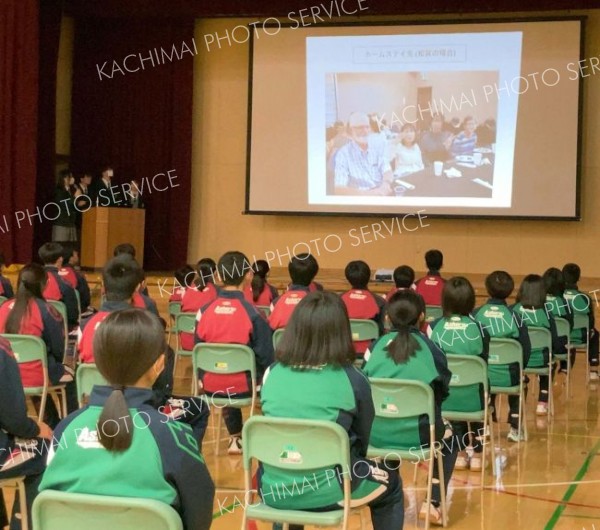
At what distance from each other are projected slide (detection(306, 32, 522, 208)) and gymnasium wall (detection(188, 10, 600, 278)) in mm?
685

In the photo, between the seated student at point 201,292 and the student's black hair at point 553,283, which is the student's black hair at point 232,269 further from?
the student's black hair at point 553,283

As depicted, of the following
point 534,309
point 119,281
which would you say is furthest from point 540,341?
point 119,281

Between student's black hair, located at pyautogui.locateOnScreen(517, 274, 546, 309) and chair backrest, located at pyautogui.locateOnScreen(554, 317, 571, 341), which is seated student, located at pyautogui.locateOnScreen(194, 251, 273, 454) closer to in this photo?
student's black hair, located at pyautogui.locateOnScreen(517, 274, 546, 309)

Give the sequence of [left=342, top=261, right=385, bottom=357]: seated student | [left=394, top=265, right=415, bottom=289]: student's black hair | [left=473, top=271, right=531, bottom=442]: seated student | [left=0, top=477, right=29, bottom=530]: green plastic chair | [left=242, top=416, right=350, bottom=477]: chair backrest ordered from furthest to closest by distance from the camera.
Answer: [left=394, top=265, right=415, bottom=289]: student's black hair, [left=342, top=261, right=385, bottom=357]: seated student, [left=473, top=271, right=531, bottom=442]: seated student, [left=0, top=477, right=29, bottom=530]: green plastic chair, [left=242, top=416, right=350, bottom=477]: chair backrest

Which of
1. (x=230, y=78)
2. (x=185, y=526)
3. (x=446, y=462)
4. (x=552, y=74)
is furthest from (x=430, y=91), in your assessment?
(x=185, y=526)

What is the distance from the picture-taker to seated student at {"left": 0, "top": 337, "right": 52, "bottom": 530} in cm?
329

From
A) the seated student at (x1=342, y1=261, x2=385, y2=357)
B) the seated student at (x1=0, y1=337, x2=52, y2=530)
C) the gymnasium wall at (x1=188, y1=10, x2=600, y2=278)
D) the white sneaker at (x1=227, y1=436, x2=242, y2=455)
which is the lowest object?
the white sneaker at (x1=227, y1=436, x2=242, y2=455)

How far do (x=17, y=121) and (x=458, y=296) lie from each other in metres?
9.03

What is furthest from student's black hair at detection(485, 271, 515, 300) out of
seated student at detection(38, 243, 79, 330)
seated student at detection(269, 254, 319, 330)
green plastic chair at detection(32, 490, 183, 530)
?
green plastic chair at detection(32, 490, 183, 530)

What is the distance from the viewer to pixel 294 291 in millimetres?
6469

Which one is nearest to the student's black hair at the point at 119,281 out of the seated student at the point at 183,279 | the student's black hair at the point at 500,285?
the student's black hair at the point at 500,285

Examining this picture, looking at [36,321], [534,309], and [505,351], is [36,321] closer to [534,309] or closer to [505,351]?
[505,351]

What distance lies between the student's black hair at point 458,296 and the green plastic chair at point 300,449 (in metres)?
2.07

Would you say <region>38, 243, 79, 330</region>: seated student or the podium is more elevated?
the podium
